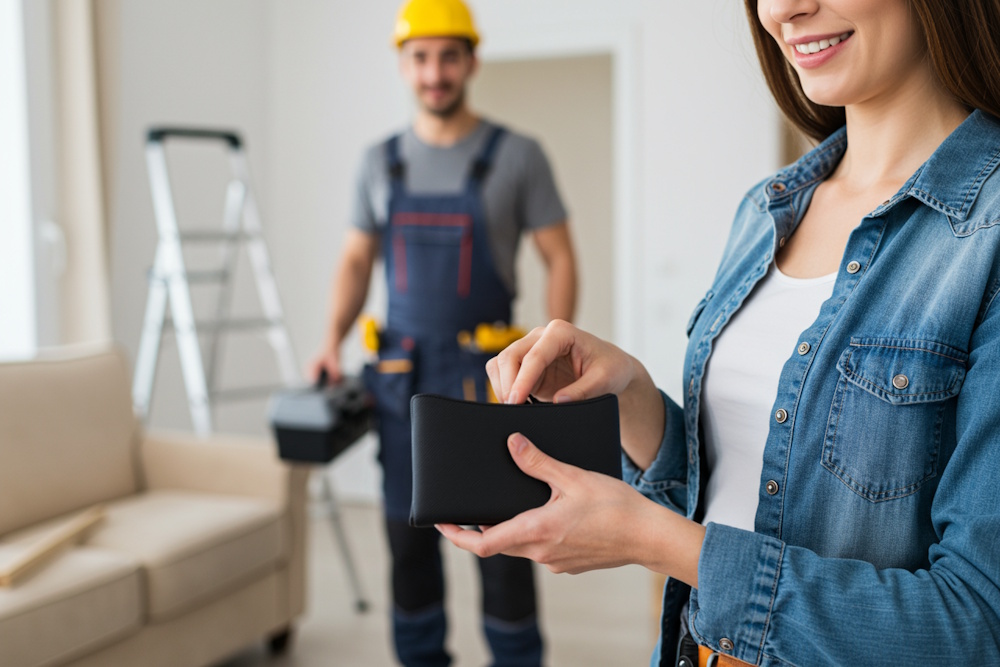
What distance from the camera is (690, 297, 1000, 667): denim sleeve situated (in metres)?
0.74

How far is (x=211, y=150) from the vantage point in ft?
14.5

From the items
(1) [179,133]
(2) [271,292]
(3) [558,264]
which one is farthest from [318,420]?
(1) [179,133]

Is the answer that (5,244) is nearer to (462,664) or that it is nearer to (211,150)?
(211,150)

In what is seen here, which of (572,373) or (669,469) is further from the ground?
(572,373)

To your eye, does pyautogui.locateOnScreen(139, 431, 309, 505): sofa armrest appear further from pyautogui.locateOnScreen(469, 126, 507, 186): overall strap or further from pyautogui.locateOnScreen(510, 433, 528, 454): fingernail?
pyautogui.locateOnScreen(510, 433, 528, 454): fingernail

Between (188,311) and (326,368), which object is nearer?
(326,368)


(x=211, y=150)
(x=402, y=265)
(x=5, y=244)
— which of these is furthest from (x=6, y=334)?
(x=402, y=265)

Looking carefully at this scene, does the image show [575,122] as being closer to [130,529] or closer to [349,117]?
[349,117]

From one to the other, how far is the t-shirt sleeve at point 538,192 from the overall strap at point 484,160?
10cm

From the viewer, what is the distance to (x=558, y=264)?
2.75m

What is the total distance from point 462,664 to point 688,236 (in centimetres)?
226

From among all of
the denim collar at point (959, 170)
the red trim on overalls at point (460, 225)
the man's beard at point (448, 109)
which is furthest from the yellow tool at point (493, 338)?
the denim collar at point (959, 170)

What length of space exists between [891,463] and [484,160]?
198 cm

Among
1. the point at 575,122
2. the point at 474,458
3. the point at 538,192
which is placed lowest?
the point at 474,458
